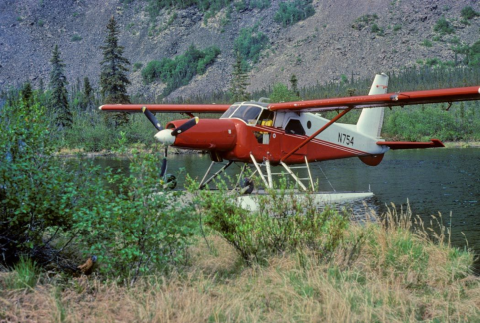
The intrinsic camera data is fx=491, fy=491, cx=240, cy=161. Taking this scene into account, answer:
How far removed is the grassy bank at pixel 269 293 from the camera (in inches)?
162

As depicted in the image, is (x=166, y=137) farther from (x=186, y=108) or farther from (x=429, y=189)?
(x=429, y=189)

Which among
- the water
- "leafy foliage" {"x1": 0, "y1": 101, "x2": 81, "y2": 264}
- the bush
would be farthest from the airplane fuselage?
"leafy foliage" {"x1": 0, "y1": 101, "x2": 81, "y2": 264}

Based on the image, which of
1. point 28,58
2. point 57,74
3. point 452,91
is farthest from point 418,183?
point 28,58

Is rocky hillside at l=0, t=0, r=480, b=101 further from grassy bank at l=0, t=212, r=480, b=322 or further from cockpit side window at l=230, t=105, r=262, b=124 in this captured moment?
grassy bank at l=0, t=212, r=480, b=322

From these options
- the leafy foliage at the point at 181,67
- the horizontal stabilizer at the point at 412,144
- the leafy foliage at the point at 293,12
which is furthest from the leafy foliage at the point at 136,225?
the leafy foliage at the point at 293,12

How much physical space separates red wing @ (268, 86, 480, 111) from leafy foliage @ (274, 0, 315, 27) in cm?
17725

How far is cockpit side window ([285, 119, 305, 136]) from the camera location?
14.2m

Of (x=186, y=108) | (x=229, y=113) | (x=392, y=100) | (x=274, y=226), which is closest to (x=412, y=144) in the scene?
(x=392, y=100)

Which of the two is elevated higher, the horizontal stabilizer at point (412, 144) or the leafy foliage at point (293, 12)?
the leafy foliage at point (293, 12)

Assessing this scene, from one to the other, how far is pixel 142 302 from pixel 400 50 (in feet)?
497

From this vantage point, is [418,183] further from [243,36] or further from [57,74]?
[243,36]

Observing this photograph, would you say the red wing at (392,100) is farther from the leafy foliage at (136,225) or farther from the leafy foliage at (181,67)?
the leafy foliage at (181,67)

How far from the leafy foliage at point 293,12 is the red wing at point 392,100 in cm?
17725

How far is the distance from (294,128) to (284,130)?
16.7 inches
